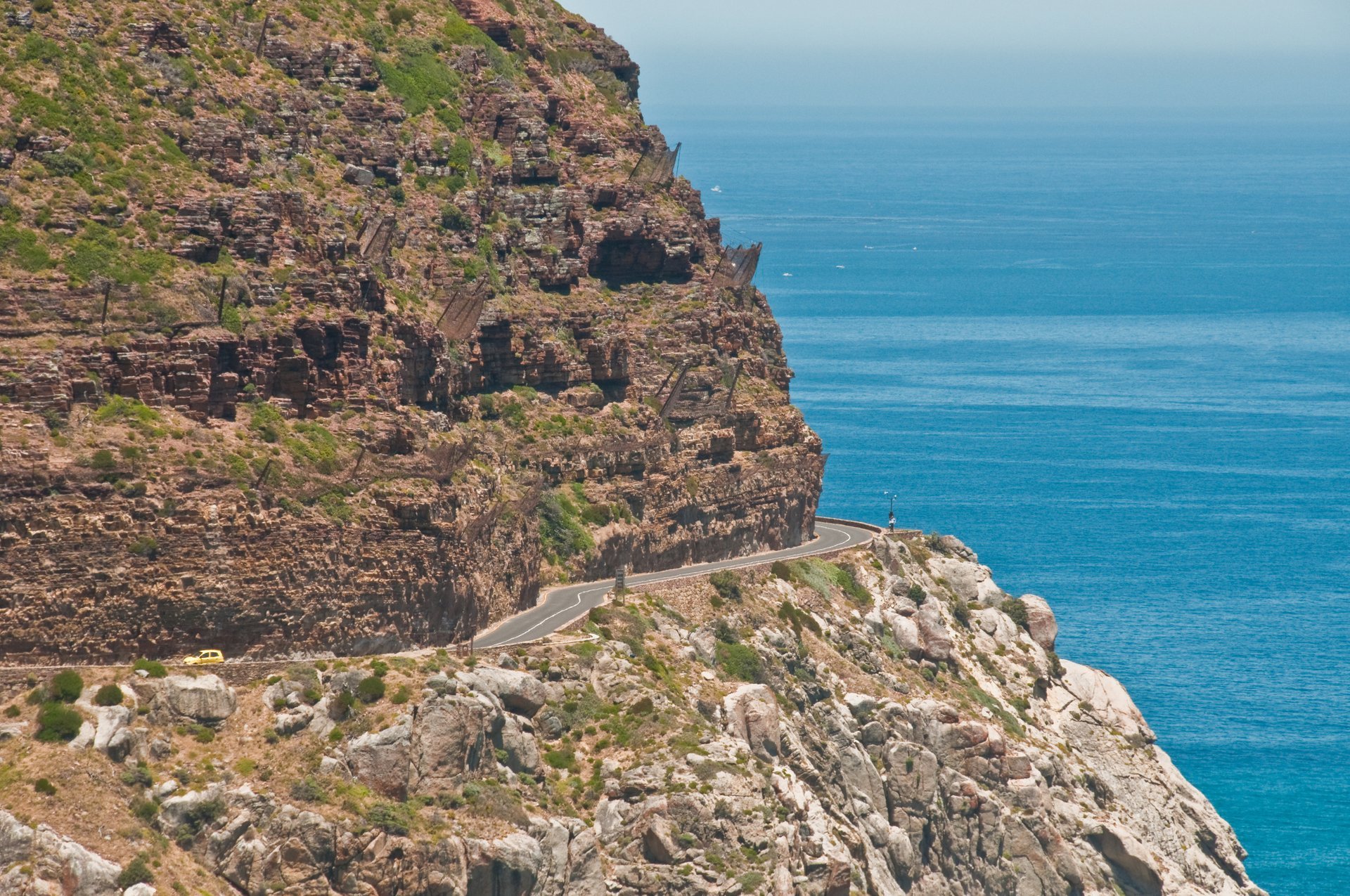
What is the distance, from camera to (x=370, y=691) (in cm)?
8362

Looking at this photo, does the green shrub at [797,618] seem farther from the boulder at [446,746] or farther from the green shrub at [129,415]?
the green shrub at [129,415]

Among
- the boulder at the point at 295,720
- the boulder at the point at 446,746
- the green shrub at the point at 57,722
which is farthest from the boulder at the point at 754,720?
the green shrub at the point at 57,722

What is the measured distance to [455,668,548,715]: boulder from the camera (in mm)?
87938

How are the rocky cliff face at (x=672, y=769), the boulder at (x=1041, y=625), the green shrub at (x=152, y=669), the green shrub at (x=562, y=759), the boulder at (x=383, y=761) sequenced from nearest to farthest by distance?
the rocky cliff face at (x=672, y=769)
the green shrub at (x=152, y=669)
the boulder at (x=383, y=761)
the green shrub at (x=562, y=759)
the boulder at (x=1041, y=625)

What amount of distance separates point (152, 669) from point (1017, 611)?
62.3 m

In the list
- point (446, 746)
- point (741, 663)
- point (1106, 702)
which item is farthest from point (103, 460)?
point (1106, 702)

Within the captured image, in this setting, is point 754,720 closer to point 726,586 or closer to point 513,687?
point 513,687

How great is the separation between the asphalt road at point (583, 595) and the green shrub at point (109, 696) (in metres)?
16.6

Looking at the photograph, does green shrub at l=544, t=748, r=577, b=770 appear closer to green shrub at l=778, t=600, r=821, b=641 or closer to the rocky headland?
the rocky headland

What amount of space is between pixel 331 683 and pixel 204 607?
4.82 meters

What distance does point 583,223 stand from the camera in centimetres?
11988

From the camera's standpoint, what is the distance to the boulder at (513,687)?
87.9 m

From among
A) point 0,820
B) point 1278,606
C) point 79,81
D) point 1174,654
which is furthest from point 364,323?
point 1278,606

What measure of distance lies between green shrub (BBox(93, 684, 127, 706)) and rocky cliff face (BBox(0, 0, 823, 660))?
144 inches
